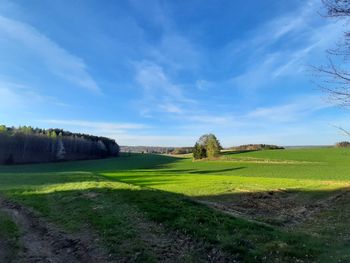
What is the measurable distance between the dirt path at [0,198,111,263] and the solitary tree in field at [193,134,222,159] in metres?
96.7

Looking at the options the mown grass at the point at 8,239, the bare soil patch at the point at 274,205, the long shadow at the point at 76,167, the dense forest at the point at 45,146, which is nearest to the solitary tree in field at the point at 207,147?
the long shadow at the point at 76,167

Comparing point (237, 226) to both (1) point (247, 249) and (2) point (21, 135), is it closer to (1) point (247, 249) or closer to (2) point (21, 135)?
(1) point (247, 249)

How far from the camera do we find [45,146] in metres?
111

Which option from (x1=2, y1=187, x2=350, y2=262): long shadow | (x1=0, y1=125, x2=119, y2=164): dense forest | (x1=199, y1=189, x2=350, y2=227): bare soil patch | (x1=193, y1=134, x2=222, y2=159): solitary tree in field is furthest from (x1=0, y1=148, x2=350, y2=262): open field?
(x1=193, y1=134, x2=222, y2=159): solitary tree in field

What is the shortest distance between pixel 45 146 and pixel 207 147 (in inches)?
2202

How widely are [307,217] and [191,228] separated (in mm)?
11190

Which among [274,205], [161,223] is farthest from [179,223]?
[274,205]

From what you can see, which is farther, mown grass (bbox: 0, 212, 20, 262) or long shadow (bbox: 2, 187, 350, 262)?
long shadow (bbox: 2, 187, 350, 262)

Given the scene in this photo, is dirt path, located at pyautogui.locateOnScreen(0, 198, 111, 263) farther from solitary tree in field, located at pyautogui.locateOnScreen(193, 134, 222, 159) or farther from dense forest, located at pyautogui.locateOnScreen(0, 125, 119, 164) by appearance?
solitary tree in field, located at pyautogui.locateOnScreen(193, 134, 222, 159)

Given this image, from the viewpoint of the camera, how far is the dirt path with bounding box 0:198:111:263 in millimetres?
8617

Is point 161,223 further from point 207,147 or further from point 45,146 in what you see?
point 45,146

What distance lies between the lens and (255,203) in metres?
24.1

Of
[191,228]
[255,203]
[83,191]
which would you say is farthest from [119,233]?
[255,203]

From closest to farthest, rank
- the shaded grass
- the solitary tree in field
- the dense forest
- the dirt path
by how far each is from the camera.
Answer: the dirt path → the shaded grass → the dense forest → the solitary tree in field
